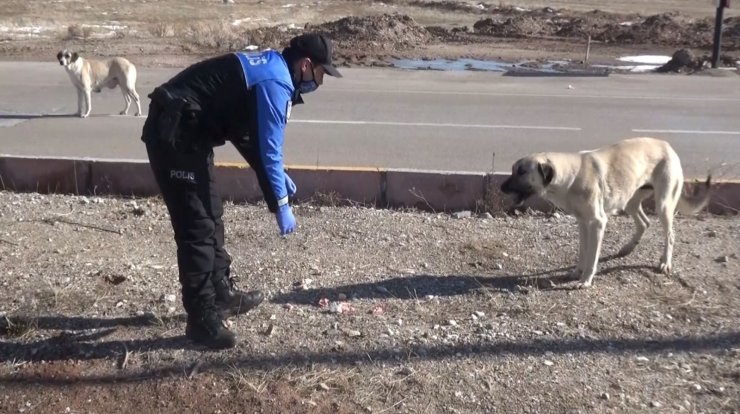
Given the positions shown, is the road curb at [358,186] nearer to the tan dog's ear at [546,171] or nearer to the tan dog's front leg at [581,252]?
the tan dog's front leg at [581,252]

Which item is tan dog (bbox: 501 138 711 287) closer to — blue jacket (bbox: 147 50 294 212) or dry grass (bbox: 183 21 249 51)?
blue jacket (bbox: 147 50 294 212)

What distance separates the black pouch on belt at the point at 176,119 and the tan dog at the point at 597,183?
2108mm

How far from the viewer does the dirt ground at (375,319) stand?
4266mm

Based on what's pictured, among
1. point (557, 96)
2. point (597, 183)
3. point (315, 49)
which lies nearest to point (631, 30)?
point (557, 96)

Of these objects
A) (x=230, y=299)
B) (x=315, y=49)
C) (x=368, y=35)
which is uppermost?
(x=315, y=49)

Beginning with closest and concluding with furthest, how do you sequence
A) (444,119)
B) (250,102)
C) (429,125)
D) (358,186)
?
(250,102) < (358,186) < (429,125) < (444,119)

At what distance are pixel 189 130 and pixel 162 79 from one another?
517 inches

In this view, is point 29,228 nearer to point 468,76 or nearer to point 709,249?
point 709,249

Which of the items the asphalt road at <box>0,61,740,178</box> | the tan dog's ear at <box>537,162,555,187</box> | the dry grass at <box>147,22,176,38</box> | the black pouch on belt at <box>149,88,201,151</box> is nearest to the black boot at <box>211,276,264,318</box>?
the black pouch on belt at <box>149,88,201,151</box>

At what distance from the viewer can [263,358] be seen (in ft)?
15.0

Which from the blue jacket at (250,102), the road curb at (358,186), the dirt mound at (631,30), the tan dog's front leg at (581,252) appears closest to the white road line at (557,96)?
the road curb at (358,186)

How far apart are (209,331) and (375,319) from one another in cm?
99

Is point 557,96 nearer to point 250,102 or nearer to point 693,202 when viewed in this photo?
point 693,202

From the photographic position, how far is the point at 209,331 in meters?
4.61
